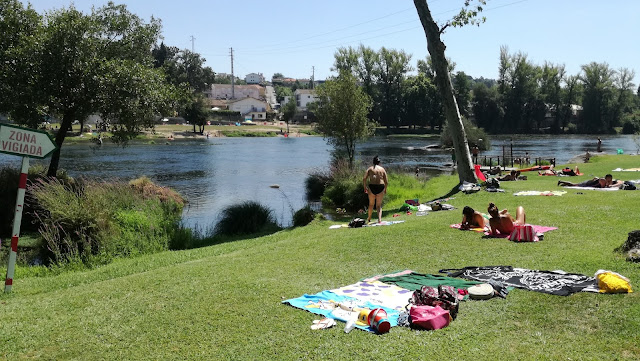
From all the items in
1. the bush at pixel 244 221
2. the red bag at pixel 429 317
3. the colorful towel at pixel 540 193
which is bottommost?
the bush at pixel 244 221

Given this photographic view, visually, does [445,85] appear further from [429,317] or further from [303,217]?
[429,317]

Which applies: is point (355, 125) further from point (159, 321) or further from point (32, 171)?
point (159, 321)

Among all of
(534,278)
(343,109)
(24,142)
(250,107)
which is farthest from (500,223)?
(250,107)

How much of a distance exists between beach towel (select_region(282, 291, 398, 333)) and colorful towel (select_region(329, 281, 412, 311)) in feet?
0.45

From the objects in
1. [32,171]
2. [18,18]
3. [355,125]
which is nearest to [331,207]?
[355,125]

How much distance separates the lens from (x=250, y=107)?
141500mm

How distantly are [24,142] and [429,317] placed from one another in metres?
7.21

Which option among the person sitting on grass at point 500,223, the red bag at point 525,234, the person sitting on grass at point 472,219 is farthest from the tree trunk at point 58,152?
the red bag at point 525,234

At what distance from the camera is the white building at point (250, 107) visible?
13988cm

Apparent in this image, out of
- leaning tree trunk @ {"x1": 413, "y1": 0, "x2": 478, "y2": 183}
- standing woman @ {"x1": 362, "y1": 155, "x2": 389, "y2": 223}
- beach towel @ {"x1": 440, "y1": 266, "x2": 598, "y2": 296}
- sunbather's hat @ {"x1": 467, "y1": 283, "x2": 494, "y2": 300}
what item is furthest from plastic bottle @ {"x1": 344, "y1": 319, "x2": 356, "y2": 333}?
leaning tree trunk @ {"x1": 413, "y1": 0, "x2": 478, "y2": 183}

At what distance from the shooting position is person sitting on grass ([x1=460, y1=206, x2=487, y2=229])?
12867 mm

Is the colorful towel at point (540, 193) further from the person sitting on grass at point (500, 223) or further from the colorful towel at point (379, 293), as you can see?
the colorful towel at point (379, 293)

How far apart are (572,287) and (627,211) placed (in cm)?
732

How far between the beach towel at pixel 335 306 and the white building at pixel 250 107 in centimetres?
13319
